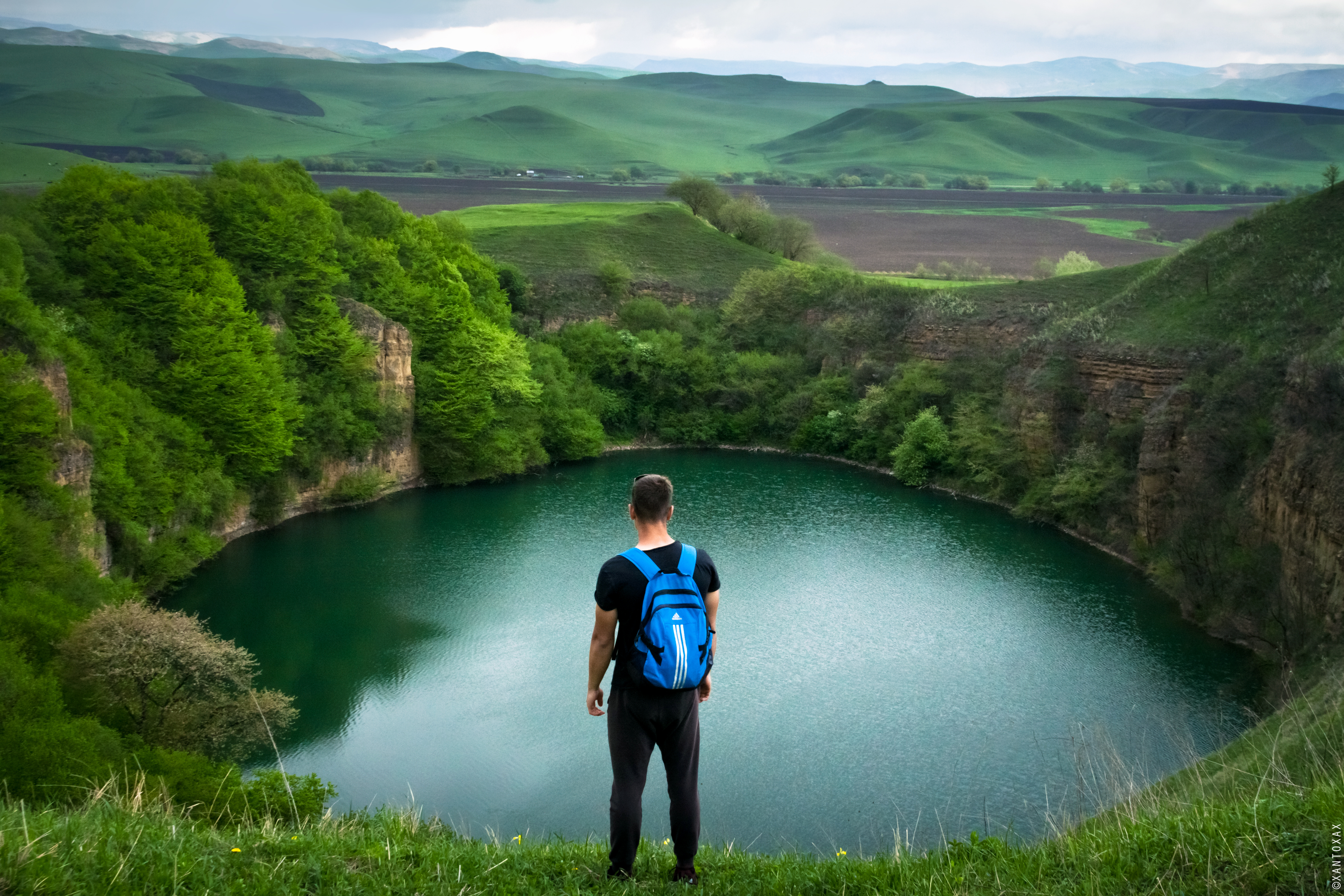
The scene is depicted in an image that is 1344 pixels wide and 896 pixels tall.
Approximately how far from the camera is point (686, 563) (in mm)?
7375

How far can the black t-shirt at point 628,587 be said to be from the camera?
24.2 feet

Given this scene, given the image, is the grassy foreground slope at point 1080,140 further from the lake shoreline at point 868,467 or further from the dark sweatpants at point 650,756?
the dark sweatpants at point 650,756

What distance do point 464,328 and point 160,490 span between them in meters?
16.5

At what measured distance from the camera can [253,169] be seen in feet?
138

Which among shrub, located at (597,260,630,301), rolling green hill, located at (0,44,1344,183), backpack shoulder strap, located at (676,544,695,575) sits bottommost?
shrub, located at (597,260,630,301)

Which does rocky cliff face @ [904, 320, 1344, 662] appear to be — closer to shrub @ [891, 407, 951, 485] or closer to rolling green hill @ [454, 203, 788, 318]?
shrub @ [891, 407, 951, 485]

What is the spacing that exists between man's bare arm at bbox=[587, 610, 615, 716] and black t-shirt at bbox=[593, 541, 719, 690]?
6cm

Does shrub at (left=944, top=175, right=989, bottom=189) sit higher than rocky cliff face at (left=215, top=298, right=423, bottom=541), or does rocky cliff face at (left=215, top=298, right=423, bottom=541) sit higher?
shrub at (left=944, top=175, right=989, bottom=189)

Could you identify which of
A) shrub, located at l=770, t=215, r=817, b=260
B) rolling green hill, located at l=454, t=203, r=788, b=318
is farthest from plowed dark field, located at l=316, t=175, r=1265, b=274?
rolling green hill, located at l=454, t=203, r=788, b=318

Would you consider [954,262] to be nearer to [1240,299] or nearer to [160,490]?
[1240,299]

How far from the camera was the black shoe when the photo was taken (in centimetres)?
770

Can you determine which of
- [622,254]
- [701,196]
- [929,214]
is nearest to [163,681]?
[622,254]

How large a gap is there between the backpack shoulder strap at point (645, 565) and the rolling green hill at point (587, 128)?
113947 millimetres

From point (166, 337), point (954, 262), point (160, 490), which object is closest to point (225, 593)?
point (160, 490)
